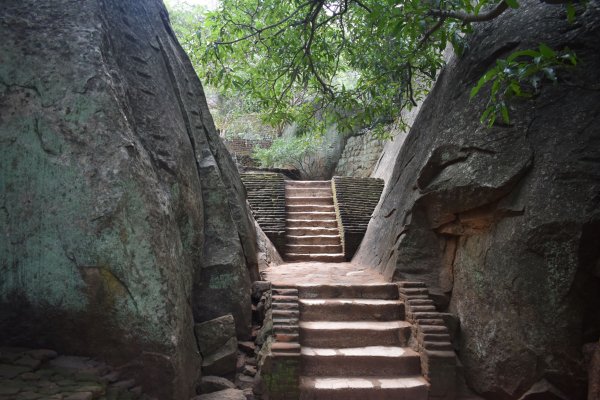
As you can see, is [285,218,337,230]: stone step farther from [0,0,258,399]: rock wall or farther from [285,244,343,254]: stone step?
[0,0,258,399]: rock wall

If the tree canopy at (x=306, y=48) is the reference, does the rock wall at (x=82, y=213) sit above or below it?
below

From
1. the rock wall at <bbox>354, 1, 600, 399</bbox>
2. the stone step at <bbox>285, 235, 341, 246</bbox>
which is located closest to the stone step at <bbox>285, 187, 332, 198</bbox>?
the stone step at <bbox>285, 235, 341, 246</bbox>

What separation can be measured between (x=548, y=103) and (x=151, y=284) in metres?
4.07

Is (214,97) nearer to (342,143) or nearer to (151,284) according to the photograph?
(342,143)

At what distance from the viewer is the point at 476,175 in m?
4.17

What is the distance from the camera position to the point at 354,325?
4.59 metres

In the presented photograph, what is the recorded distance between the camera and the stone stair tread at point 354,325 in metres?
4.51

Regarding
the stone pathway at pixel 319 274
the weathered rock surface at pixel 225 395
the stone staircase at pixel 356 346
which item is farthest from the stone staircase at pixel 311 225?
the weathered rock surface at pixel 225 395

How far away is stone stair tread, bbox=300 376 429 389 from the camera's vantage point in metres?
3.91

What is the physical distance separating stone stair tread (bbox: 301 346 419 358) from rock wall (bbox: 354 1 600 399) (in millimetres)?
634

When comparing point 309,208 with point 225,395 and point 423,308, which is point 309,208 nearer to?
point 423,308

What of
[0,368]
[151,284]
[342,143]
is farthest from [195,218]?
[342,143]

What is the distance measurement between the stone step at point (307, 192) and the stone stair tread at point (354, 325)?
6035 millimetres

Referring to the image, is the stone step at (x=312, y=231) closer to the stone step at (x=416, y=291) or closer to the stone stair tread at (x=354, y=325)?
the stone step at (x=416, y=291)
